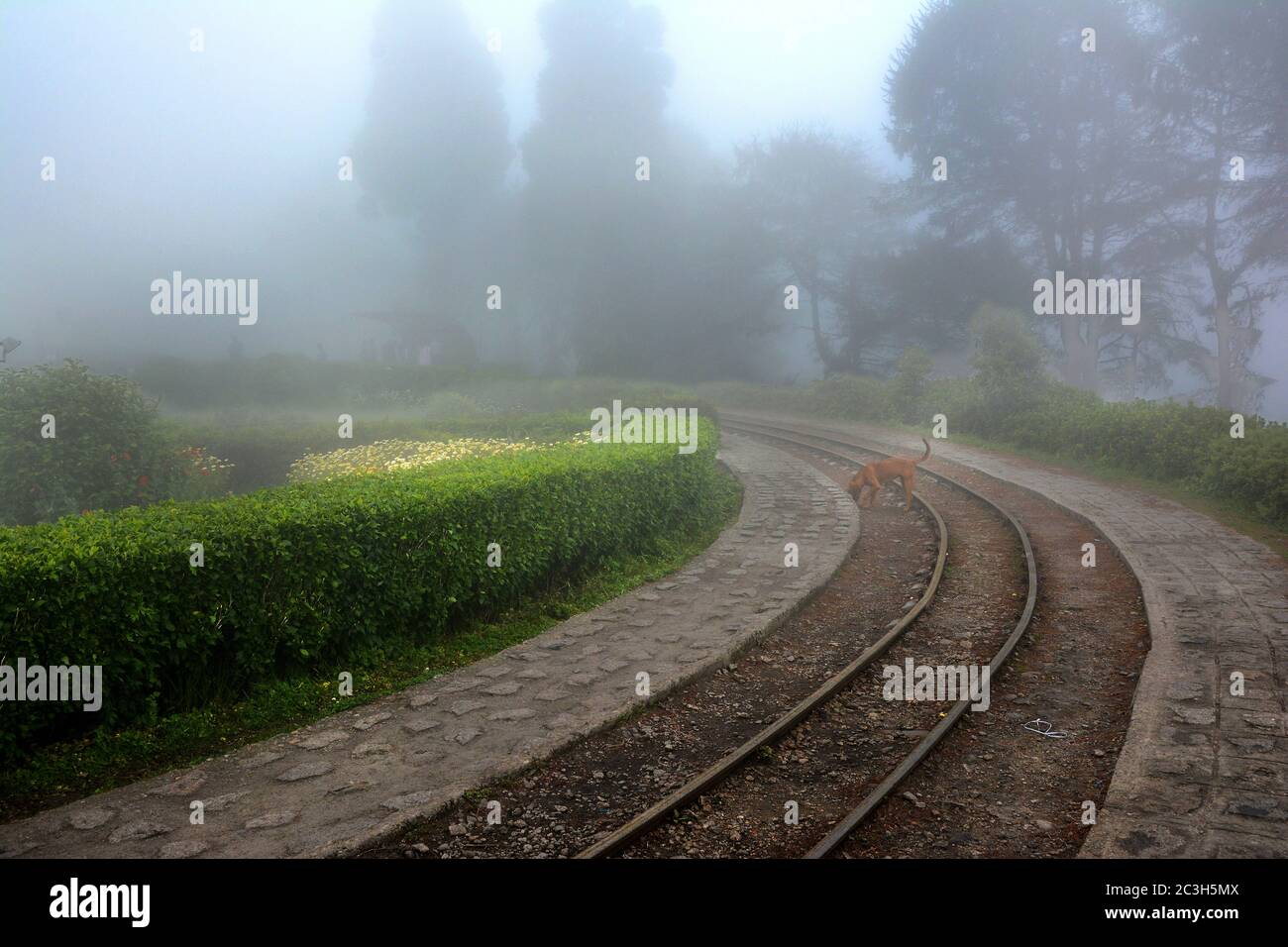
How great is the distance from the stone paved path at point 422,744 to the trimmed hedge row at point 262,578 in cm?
69

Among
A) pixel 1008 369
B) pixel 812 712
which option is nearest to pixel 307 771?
pixel 812 712

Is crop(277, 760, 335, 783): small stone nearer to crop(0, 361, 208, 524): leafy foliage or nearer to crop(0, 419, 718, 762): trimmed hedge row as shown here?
crop(0, 419, 718, 762): trimmed hedge row

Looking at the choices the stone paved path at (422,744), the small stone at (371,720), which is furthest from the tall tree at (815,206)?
the small stone at (371,720)

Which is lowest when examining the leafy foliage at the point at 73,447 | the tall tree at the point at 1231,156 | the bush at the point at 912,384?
the leafy foliage at the point at 73,447

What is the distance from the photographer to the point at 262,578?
19.3ft

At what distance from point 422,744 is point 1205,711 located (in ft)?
18.2

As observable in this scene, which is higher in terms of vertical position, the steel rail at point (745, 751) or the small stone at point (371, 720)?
the small stone at point (371, 720)

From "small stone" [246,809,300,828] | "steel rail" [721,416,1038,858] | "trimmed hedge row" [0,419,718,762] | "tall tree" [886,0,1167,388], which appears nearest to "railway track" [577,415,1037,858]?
"steel rail" [721,416,1038,858]

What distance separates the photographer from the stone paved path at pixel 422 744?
429cm

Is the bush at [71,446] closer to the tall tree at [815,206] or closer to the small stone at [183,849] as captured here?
the small stone at [183,849]

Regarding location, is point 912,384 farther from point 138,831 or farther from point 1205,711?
point 138,831

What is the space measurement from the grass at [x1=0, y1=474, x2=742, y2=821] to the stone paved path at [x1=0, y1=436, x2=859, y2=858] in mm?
160

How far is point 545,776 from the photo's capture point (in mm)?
5148
